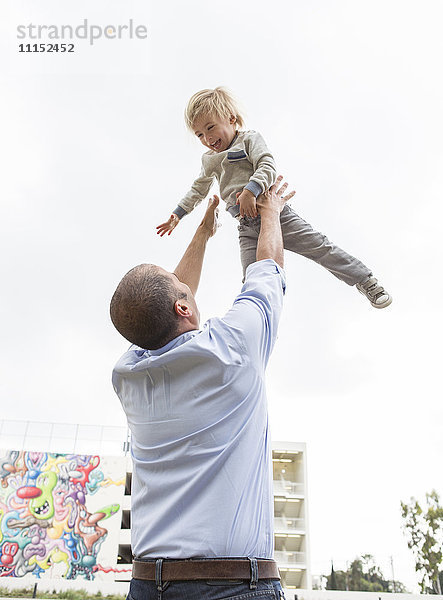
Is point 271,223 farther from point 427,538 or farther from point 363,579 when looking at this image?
point 363,579

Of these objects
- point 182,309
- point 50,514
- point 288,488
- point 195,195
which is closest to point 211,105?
point 195,195

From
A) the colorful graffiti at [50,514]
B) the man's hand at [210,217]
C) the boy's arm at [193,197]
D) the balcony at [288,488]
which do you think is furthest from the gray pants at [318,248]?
the balcony at [288,488]

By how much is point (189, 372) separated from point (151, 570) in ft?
1.49

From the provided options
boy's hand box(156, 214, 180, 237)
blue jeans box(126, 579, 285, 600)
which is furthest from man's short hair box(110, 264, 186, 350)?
boy's hand box(156, 214, 180, 237)

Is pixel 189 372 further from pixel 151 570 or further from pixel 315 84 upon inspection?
pixel 315 84

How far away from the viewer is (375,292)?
84.4 inches

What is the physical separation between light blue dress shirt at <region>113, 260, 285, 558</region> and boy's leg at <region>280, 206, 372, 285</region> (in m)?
0.79

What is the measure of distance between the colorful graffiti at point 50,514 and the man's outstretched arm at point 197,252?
21.6 meters

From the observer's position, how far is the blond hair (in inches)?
81.0

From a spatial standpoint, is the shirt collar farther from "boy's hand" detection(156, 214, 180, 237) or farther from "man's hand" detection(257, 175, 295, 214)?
"boy's hand" detection(156, 214, 180, 237)

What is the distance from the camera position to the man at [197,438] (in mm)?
1115

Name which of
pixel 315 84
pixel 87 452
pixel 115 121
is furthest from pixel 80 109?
pixel 87 452

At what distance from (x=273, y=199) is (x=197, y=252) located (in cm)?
37

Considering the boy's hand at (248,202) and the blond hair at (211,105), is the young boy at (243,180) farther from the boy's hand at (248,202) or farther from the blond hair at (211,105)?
the boy's hand at (248,202)
